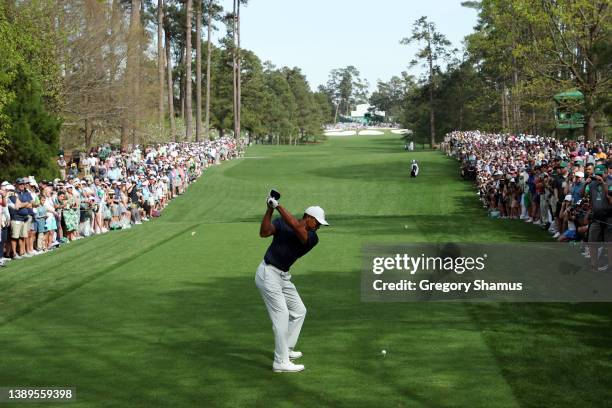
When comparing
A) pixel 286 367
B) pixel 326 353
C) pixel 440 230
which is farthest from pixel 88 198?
pixel 286 367

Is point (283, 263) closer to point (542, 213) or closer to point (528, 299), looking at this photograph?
point (528, 299)

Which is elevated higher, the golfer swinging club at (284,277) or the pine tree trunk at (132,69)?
the pine tree trunk at (132,69)

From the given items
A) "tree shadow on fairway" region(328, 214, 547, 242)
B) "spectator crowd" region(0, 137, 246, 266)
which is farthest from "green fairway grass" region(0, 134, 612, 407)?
"spectator crowd" region(0, 137, 246, 266)

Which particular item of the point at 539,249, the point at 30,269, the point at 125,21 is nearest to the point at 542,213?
the point at 539,249

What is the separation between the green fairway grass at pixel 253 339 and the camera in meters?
8.36

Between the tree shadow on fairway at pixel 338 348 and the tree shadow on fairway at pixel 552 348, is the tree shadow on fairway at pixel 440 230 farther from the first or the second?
the tree shadow on fairway at pixel 552 348

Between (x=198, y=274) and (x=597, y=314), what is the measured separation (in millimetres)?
7619

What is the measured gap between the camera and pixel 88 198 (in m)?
25.7

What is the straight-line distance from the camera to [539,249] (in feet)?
59.1

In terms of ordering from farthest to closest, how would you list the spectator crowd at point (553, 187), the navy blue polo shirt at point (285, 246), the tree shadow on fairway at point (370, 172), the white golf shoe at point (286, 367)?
the tree shadow on fairway at point (370, 172)
the spectator crowd at point (553, 187)
the navy blue polo shirt at point (285, 246)
the white golf shoe at point (286, 367)

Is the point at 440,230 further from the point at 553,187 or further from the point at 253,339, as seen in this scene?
the point at 253,339

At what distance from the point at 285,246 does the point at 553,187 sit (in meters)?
14.6

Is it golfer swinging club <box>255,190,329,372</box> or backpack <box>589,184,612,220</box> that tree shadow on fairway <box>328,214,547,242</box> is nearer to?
backpack <box>589,184,612,220</box>

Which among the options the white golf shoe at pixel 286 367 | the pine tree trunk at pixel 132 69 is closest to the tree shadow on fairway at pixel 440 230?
the white golf shoe at pixel 286 367
